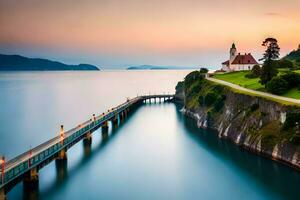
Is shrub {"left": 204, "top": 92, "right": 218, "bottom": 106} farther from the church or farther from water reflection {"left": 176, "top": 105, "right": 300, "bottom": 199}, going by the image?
the church

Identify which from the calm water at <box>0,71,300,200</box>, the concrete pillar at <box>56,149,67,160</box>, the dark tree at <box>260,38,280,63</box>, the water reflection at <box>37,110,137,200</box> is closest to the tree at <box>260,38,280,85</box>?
the dark tree at <box>260,38,280,63</box>

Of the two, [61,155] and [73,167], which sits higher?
[61,155]

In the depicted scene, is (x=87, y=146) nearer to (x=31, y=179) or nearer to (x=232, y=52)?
(x=31, y=179)

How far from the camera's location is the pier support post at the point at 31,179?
37500mm

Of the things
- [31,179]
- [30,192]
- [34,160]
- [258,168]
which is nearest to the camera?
[30,192]

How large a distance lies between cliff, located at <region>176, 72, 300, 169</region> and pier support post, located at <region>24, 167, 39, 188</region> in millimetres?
27569

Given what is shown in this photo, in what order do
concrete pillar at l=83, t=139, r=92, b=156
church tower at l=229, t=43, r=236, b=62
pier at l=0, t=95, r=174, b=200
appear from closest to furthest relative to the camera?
pier at l=0, t=95, r=174, b=200 → concrete pillar at l=83, t=139, r=92, b=156 → church tower at l=229, t=43, r=236, b=62

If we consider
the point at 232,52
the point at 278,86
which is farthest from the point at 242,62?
the point at 278,86

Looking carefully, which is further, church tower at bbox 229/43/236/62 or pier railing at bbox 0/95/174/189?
church tower at bbox 229/43/236/62

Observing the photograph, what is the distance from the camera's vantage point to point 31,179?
124ft

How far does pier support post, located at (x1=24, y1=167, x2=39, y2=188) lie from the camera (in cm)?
3750

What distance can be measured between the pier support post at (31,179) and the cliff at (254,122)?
27.6m

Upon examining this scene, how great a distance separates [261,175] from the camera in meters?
43.0

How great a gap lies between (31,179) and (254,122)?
30.8 metres
